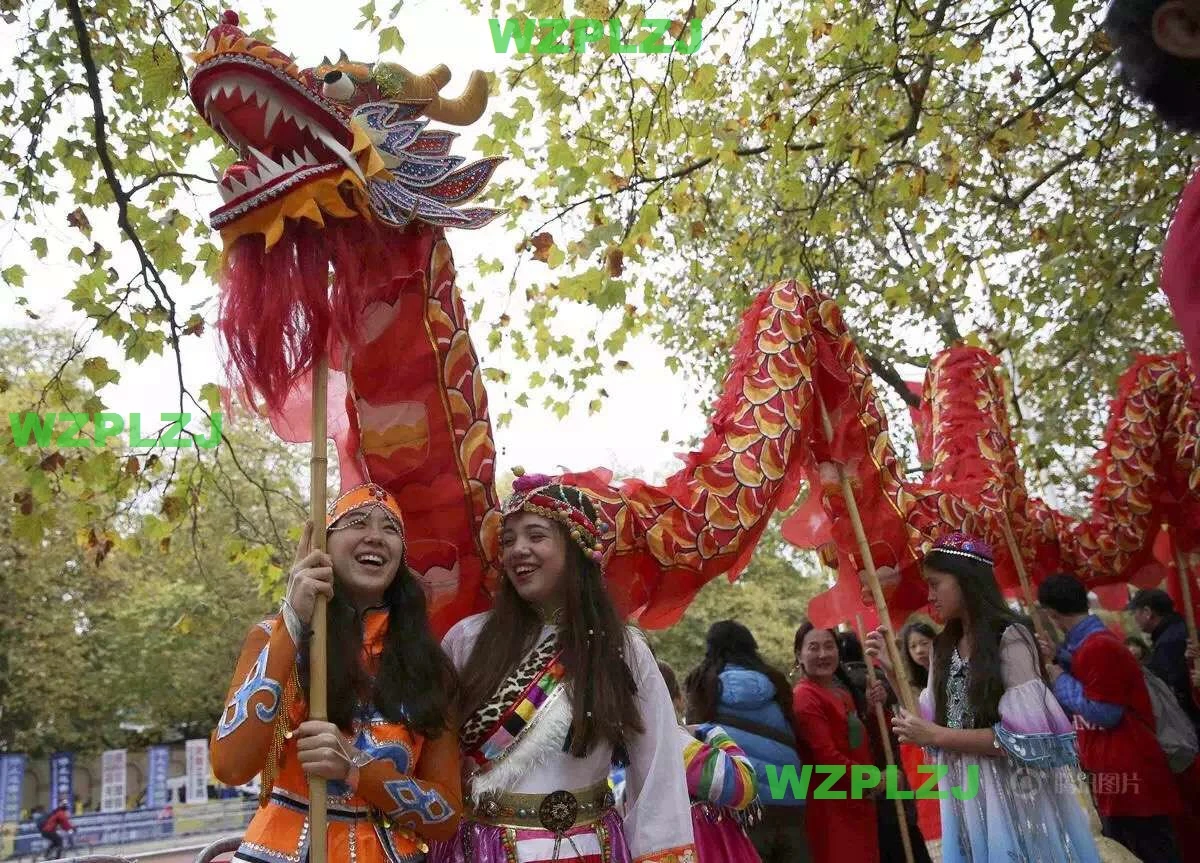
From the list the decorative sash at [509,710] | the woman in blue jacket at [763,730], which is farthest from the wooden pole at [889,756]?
the decorative sash at [509,710]

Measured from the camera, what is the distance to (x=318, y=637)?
204 centimetres

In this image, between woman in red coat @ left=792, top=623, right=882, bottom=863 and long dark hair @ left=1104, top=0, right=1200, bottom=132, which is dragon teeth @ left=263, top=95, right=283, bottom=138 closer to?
long dark hair @ left=1104, top=0, right=1200, bottom=132

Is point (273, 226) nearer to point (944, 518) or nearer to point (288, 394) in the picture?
point (288, 394)

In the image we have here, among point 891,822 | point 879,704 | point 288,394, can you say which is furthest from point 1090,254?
point 288,394

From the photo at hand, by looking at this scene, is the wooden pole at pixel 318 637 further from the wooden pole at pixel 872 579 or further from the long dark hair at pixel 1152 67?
the wooden pole at pixel 872 579

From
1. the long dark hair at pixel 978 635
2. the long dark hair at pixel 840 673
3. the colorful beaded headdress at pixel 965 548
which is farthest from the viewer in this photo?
the long dark hair at pixel 840 673

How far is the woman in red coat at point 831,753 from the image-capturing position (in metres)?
4.30

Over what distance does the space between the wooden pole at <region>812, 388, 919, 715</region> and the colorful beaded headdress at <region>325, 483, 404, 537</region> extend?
177cm

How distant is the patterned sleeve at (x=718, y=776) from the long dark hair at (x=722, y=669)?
957 mm

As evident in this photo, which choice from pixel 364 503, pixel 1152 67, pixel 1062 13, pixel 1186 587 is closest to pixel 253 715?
pixel 364 503

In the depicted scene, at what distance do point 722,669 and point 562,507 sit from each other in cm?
187

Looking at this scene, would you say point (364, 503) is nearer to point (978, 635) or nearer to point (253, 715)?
point (253, 715)

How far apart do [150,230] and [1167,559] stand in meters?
5.75

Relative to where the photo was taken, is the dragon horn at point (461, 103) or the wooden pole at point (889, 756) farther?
the wooden pole at point (889, 756)
